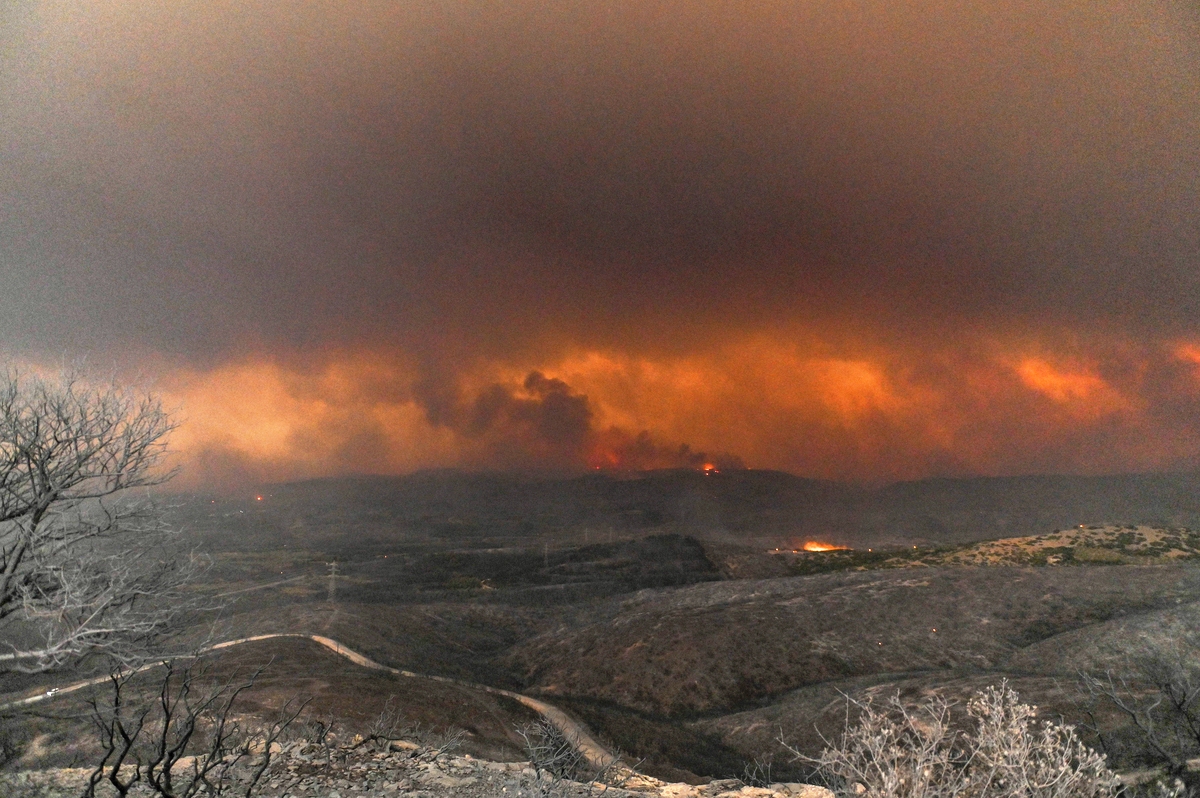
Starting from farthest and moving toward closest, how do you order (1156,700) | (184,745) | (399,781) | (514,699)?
(514,699), (1156,700), (399,781), (184,745)

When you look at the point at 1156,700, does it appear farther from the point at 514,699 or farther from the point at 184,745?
the point at 514,699

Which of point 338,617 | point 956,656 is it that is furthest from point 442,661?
point 956,656

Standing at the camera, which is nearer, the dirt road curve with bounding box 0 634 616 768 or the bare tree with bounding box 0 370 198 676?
the bare tree with bounding box 0 370 198 676

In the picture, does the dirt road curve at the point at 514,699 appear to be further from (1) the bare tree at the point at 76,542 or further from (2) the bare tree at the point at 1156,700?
(2) the bare tree at the point at 1156,700

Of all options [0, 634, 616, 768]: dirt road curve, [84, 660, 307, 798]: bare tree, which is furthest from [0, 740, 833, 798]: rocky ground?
[0, 634, 616, 768]: dirt road curve

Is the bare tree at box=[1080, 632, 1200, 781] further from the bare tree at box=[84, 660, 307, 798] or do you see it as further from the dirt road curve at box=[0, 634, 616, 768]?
the bare tree at box=[84, 660, 307, 798]

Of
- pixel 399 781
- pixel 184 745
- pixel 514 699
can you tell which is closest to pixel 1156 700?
pixel 399 781

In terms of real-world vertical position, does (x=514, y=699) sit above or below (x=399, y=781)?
below

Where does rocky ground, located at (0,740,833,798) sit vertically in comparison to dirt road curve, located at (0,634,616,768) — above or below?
above

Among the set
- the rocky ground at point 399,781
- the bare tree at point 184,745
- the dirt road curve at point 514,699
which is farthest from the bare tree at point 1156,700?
the bare tree at point 184,745
